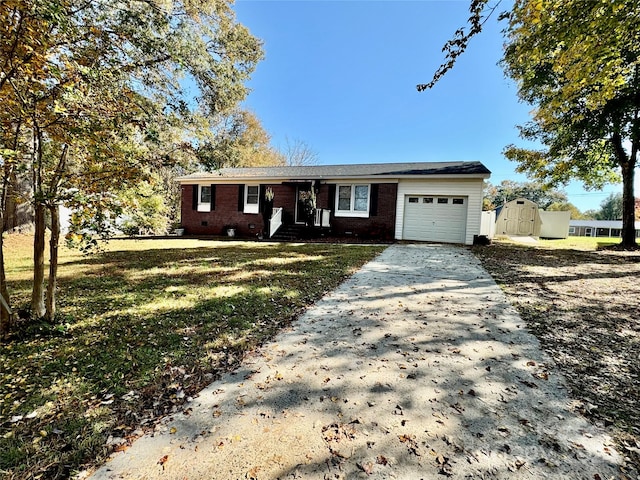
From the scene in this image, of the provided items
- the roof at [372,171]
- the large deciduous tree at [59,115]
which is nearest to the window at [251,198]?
the roof at [372,171]

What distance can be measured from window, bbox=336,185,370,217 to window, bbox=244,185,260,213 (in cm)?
456

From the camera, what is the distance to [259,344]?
3.11 metres

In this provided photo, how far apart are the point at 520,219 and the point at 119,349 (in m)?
27.3

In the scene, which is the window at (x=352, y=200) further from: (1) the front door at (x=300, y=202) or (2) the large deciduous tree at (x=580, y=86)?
(2) the large deciduous tree at (x=580, y=86)

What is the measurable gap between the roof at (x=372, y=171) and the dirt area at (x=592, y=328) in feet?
19.7

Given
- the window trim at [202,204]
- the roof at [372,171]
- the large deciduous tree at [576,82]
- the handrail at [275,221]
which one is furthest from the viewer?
the window trim at [202,204]

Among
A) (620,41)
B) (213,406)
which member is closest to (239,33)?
(620,41)

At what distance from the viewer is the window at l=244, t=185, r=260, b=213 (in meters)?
15.8

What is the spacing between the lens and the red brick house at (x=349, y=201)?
1255 centimetres

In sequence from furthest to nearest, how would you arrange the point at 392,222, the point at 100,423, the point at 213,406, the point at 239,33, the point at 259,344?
1. the point at 392,222
2. the point at 239,33
3. the point at 259,344
4. the point at 213,406
5. the point at 100,423

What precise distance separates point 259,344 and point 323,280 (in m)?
2.80

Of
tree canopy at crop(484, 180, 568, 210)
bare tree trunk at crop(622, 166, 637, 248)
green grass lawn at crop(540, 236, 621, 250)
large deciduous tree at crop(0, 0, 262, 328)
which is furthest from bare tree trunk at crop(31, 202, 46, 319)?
tree canopy at crop(484, 180, 568, 210)

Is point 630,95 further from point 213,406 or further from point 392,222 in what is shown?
point 213,406

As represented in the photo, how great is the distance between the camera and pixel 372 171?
14266 millimetres
